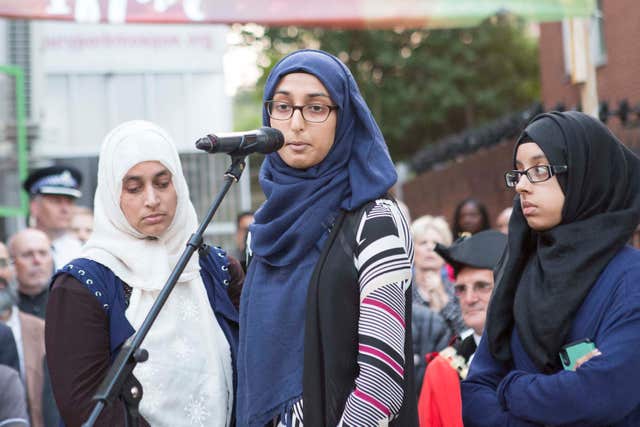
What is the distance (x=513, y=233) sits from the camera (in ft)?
12.1

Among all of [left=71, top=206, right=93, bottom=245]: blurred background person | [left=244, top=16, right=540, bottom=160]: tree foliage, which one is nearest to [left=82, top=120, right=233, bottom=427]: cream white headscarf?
[left=71, top=206, right=93, bottom=245]: blurred background person

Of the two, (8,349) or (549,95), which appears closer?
(8,349)

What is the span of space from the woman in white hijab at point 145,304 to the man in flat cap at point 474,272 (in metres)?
1.30

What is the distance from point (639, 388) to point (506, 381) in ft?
Result: 1.39

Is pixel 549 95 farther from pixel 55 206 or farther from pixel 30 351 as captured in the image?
pixel 30 351

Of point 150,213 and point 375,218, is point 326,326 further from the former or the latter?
point 150,213

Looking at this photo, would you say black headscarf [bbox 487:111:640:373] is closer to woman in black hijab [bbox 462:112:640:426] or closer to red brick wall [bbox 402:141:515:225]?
woman in black hijab [bbox 462:112:640:426]

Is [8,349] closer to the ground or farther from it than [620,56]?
closer to the ground

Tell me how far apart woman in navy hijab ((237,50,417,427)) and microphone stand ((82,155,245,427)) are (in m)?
0.29

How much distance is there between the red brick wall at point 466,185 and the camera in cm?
1350

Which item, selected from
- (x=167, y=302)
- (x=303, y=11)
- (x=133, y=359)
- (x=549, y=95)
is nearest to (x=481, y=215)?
(x=303, y=11)

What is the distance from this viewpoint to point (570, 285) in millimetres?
3467

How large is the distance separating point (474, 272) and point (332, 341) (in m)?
1.79

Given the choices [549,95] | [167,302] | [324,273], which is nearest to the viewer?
[324,273]
